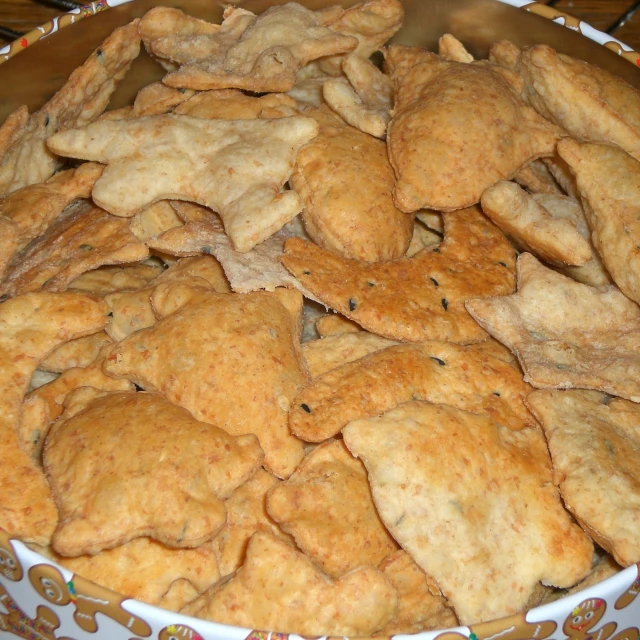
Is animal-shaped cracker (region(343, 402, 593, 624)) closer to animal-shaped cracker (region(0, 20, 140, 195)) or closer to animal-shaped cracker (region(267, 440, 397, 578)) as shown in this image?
animal-shaped cracker (region(267, 440, 397, 578))

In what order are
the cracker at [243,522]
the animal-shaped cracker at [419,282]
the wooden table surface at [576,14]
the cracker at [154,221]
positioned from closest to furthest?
the cracker at [243,522]
the animal-shaped cracker at [419,282]
the cracker at [154,221]
the wooden table surface at [576,14]

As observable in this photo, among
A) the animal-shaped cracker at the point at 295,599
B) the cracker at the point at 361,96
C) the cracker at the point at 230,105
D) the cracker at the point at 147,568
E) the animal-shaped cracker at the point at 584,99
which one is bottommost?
the cracker at the point at 147,568

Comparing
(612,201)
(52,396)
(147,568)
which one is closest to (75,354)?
(52,396)

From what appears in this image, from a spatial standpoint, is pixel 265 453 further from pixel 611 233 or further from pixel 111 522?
pixel 611 233

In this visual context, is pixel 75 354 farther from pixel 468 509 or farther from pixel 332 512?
pixel 468 509

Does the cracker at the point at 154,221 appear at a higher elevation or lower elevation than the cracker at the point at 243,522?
higher

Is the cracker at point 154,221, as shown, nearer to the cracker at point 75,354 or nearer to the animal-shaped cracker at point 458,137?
the cracker at point 75,354

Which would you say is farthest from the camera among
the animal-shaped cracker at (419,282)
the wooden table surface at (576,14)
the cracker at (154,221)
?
the wooden table surface at (576,14)

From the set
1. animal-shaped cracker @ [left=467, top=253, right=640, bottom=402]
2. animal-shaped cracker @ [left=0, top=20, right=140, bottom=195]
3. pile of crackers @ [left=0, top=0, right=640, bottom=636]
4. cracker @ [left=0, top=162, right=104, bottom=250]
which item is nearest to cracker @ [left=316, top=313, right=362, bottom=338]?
pile of crackers @ [left=0, top=0, right=640, bottom=636]

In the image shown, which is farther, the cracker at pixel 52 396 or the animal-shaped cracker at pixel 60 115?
the animal-shaped cracker at pixel 60 115

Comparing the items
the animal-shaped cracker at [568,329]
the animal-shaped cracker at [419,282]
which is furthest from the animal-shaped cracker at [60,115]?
the animal-shaped cracker at [568,329]
